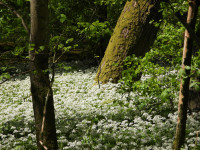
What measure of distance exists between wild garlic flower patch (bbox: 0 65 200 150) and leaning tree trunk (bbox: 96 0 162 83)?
0.69 metres

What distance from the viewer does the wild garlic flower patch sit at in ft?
13.0

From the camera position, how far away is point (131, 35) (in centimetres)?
719

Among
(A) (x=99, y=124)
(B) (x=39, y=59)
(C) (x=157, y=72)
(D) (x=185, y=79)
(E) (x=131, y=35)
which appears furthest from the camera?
(E) (x=131, y=35)

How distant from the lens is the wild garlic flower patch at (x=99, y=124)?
13.0ft

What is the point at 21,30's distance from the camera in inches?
111

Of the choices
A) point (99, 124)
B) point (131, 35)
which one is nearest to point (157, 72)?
point (99, 124)

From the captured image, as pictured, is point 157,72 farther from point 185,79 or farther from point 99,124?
point 99,124

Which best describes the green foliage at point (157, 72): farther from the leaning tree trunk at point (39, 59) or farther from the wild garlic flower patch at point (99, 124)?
the leaning tree trunk at point (39, 59)

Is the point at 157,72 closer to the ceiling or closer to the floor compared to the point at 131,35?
closer to the floor

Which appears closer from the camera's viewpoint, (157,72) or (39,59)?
(39,59)

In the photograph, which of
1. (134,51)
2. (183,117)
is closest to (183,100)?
(183,117)

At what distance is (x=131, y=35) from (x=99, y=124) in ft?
12.1

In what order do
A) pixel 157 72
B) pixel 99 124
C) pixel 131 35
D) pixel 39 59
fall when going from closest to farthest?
pixel 39 59 < pixel 157 72 < pixel 99 124 < pixel 131 35

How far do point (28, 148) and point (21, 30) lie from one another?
94.4 inches
